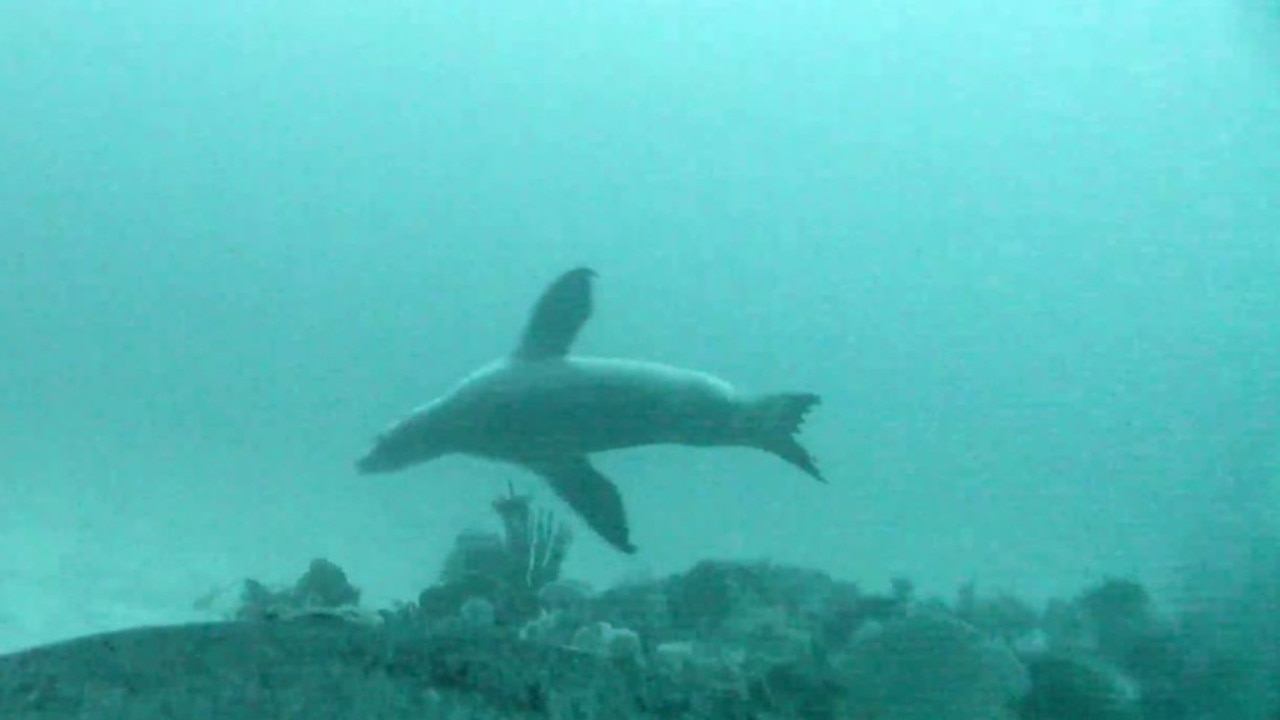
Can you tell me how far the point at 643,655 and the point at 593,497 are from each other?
2.13 m

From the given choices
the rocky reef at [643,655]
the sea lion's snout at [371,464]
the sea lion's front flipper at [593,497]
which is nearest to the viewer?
the rocky reef at [643,655]

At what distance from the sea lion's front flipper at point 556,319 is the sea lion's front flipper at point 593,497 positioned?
334 mm

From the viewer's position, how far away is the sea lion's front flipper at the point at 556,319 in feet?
11.8

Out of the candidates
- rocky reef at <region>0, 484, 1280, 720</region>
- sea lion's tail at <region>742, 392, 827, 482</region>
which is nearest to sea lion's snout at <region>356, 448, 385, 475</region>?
sea lion's tail at <region>742, 392, 827, 482</region>

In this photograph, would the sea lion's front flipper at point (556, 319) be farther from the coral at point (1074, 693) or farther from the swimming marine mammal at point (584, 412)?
the coral at point (1074, 693)

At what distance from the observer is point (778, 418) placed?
11.5ft

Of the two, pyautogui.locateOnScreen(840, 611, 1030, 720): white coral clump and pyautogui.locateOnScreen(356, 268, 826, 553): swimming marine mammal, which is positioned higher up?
pyautogui.locateOnScreen(356, 268, 826, 553): swimming marine mammal

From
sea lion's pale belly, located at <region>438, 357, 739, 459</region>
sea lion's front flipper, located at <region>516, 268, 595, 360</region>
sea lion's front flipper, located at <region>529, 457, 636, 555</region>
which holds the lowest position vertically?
sea lion's front flipper, located at <region>529, 457, 636, 555</region>

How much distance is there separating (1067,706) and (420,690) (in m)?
1.08

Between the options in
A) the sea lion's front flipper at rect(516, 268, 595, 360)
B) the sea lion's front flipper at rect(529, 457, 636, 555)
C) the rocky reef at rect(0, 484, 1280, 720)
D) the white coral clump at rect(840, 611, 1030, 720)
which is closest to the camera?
the rocky reef at rect(0, 484, 1280, 720)

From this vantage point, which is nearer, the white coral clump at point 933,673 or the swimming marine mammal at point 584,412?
the white coral clump at point 933,673

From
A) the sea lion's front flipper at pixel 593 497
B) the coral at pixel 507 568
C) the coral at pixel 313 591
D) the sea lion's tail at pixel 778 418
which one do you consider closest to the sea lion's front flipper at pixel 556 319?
the sea lion's front flipper at pixel 593 497

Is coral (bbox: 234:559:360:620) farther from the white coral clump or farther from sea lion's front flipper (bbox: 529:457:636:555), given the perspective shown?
sea lion's front flipper (bbox: 529:457:636:555)

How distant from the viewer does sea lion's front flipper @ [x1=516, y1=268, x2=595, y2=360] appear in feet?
11.8
